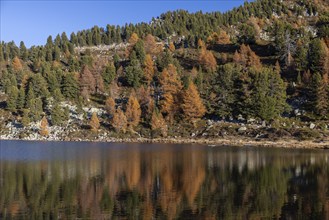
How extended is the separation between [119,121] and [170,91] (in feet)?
75.6

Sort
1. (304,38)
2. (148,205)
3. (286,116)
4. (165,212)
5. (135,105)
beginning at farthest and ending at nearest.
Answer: (304,38) < (135,105) < (286,116) < (148,205) < (165,212)

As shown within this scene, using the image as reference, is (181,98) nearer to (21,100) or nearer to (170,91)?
(170,91)

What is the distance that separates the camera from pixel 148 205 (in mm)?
30297

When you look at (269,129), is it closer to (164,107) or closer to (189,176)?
(164,107)

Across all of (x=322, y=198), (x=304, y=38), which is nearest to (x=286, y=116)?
(x=304, y=38)

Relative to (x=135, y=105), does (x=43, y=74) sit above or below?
above

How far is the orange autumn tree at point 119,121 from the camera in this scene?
117m

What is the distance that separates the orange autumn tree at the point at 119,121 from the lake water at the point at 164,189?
2238 inches

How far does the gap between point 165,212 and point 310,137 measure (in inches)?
3023

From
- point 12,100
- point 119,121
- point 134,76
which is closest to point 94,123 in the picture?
point 119,121

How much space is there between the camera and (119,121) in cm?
11681

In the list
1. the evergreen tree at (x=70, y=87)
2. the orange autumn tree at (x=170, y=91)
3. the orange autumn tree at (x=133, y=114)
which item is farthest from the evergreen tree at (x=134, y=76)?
the orange autumn tree at (x=133, y=114)

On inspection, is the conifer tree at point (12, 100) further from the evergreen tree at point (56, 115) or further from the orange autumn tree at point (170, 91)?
the orange autumn tree at point (170, 91)

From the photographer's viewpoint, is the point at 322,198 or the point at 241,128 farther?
the point at 241,128
